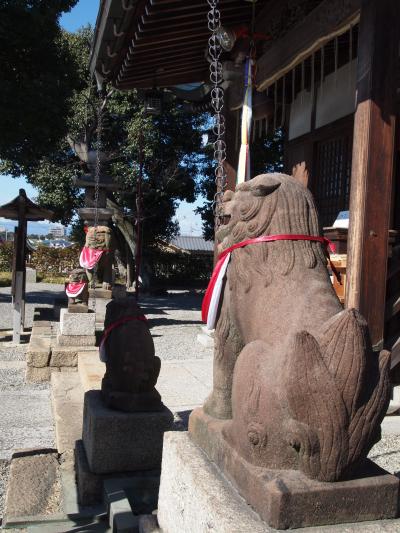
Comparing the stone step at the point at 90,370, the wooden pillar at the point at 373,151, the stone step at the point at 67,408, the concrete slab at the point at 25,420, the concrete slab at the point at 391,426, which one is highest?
the wooden pillar at the point at 373,151

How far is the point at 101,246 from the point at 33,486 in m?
6.86

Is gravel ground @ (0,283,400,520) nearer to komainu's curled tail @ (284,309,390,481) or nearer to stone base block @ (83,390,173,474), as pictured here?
stone base block @ (83,390,173,474)

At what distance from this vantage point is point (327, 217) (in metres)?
6.60

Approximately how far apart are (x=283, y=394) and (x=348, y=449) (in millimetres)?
244

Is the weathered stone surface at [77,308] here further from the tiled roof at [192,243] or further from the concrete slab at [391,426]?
the tiled roof at [192,243]

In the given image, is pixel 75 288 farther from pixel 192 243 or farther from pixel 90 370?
pixel 192 243

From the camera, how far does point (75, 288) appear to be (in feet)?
25.4

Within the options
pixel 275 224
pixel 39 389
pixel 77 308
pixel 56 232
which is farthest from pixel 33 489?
pixel 56 232

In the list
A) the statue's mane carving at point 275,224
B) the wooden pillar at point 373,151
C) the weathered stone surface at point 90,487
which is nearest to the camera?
the statue's mane carving at point 275,224

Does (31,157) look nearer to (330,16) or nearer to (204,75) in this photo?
(204,75)

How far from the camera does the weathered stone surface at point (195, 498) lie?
1562 mm

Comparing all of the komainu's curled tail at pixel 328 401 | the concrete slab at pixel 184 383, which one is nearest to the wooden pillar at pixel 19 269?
the concrete slab at pixel 184 383

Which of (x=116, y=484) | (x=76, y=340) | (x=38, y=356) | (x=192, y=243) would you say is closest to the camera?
(x=116, y=484)

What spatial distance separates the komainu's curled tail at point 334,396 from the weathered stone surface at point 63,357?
5.75 meters
